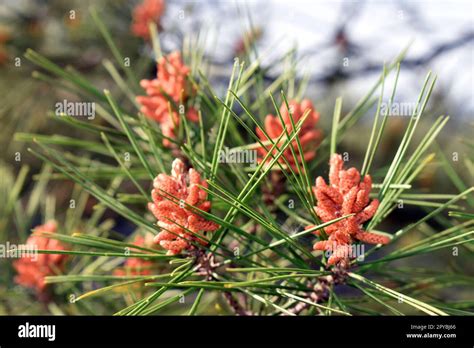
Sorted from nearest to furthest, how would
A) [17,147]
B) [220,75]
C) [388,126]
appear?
[220,75]
[17,147]
[388,126]

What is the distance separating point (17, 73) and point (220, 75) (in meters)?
0.49

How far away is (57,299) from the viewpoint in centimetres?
73

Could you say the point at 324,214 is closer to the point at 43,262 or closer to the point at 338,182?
the point at 338,182

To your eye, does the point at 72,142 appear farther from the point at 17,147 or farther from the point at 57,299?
the point at 17,147

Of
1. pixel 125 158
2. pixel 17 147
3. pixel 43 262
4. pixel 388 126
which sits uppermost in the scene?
pixel 388 126

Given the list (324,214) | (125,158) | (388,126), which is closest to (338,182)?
(324,214)

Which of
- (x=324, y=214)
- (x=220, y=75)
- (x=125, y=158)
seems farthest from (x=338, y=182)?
(x=220, y=75)

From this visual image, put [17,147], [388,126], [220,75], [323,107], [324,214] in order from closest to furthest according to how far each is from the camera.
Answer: [324,214]
[220,75]
[17,147]
[323,107]
[388,126]

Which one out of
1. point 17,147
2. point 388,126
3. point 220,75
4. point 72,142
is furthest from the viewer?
point 388,126

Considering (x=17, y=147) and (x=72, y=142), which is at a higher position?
(x=17, y=147)
